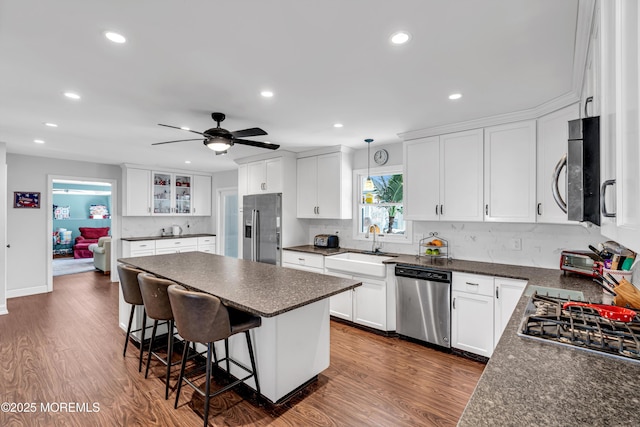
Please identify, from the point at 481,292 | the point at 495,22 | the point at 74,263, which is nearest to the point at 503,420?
the point at 495,22

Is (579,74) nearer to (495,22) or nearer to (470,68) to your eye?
(470,68)

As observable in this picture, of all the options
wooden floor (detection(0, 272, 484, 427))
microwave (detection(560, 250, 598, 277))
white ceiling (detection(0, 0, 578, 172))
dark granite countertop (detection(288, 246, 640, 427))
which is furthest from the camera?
microwave (detection(560, 250, 598, 277))

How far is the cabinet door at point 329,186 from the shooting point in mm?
4445

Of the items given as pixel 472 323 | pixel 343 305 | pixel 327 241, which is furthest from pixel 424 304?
pixel 327 241

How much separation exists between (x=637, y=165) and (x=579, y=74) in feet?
6.43

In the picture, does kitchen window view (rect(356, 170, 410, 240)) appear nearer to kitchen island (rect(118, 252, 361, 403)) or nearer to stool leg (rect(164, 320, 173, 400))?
kitchen island (rect(118, 252, 361, 403))

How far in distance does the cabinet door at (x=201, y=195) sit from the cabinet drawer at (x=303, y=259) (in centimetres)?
348

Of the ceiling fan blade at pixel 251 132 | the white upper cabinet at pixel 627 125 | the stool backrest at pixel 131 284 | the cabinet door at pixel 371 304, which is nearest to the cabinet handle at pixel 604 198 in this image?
the white upper cabinet at pixel 627 125

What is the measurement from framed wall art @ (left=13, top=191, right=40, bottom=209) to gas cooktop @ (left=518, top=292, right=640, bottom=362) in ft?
22.8

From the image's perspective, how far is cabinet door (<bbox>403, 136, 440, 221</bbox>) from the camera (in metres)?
3.50

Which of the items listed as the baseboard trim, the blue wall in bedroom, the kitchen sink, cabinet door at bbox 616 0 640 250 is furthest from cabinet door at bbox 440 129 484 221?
the blue wall in bedroom

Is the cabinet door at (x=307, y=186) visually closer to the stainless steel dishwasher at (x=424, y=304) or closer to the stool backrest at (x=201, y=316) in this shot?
the stainless steel dishwasher at (x=424, y=304)

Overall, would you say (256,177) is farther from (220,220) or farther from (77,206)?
(77,206)

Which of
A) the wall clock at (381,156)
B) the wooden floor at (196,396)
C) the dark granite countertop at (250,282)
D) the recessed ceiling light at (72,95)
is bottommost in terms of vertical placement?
the wooden floor at (196,396)
